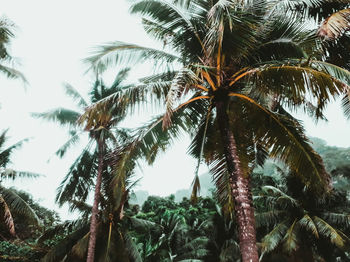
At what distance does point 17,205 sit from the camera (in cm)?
1138

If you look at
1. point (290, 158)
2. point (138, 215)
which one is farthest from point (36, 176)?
point (290, 158)

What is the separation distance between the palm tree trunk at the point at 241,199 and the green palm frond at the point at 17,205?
31.4ft

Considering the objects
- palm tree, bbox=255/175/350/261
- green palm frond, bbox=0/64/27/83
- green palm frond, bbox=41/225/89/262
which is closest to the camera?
green palm frond, bbox=0/64/27/83

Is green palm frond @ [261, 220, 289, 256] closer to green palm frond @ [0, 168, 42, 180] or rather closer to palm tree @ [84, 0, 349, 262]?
palm tree @ [84, 0, 349, 262]

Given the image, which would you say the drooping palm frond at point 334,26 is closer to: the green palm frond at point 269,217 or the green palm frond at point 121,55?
the green palm frond at point 121,55

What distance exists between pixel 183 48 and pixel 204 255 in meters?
12.9

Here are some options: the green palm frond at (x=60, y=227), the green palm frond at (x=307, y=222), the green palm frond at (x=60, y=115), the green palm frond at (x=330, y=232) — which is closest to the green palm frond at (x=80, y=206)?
the green palm frond at (x=60, y=227)

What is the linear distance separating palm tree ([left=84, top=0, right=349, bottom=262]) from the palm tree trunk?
0.02 meters

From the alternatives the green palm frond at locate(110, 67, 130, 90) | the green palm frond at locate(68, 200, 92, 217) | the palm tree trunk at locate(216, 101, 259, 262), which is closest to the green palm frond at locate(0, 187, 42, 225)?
the green palm frond at locate(68, 200, 92, 217)

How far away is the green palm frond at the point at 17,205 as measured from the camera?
11305 mm

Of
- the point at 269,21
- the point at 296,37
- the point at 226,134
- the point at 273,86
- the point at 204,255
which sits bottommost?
the point at 204,255

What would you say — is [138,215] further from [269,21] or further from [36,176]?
[269,21]

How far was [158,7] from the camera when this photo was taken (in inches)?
238

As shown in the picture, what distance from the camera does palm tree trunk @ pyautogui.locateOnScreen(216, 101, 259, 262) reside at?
435 cm
